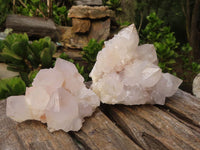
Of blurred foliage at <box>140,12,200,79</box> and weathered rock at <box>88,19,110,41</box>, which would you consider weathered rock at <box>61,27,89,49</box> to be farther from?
blurred foliage at <box>140,12,200,79</box>

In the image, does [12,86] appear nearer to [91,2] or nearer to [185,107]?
[185,107]

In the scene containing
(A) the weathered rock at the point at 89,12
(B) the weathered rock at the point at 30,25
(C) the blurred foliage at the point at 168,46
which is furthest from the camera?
(A) the weathered rock at the point at 89,12

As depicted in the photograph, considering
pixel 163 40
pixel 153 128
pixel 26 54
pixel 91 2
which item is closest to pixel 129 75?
pixel 153 128

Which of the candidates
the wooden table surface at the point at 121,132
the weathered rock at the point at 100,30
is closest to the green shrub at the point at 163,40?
the weathered rock at the point at 100,30

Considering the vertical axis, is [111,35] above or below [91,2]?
below

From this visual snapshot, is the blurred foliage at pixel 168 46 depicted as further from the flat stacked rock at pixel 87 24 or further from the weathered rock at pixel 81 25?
the weathered rock at pixel 81 25

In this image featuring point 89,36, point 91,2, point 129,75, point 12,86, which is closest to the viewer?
point 129,75

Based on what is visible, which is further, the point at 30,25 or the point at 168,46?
the point at 30,25
